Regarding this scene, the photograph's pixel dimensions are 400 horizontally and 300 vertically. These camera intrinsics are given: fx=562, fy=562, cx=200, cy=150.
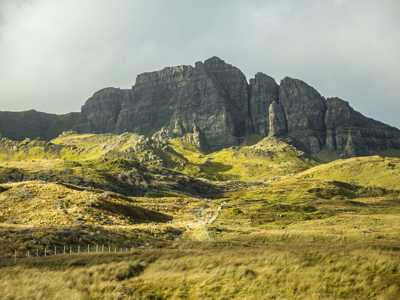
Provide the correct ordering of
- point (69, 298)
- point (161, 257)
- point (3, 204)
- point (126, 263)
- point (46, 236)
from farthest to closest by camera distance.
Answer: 1. point (3, 204)
2. point (46, 236)
3. point (161, 257)
4. point (126, 263)
5. point (69, 298)

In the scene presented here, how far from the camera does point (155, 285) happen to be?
21656 mm

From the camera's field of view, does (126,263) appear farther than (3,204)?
No

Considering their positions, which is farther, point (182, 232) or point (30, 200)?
point (30, 200)

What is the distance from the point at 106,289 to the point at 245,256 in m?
6.89

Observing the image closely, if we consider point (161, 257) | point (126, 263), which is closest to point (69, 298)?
point (126, 263)

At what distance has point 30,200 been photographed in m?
102

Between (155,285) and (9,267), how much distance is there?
26.9 ft

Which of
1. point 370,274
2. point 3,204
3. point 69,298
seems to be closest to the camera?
point 69,298

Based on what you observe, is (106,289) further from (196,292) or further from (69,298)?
(196,292)

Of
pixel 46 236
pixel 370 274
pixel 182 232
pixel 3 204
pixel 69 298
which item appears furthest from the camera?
pixel 3 204

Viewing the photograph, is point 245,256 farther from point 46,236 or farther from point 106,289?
point 46,236

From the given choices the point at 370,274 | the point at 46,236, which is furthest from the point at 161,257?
the point at 46,236

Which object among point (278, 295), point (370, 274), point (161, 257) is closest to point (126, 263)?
point (161, 257)

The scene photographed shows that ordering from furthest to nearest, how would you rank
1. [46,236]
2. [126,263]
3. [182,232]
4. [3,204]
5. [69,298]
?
1. [3,204]
2. [182,232]
3. [46,236]
4. [126,263]
5. [69,298]
